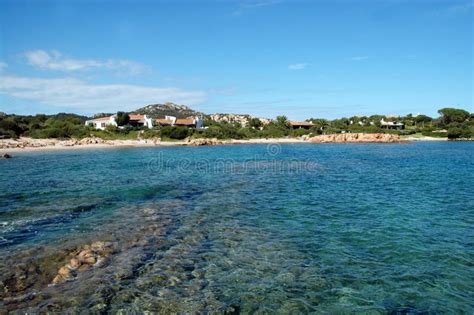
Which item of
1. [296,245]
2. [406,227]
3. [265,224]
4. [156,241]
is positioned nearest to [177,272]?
[156,241]

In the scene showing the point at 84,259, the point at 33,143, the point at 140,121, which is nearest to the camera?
the point at 84,259

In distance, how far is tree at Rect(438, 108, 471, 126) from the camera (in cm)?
14125

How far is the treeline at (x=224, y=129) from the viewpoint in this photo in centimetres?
9400

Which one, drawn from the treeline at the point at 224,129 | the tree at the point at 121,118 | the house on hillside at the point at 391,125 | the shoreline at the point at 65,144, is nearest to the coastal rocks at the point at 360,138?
the treeline at the point at 224,129

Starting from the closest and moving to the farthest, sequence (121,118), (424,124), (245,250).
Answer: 1. (245,250)
2. (121,118)
3. (424,124)

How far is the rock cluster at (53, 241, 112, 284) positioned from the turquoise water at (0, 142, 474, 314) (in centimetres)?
30

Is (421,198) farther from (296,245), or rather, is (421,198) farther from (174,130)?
(174,130)

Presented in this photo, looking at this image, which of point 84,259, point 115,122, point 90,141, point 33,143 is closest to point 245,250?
point 84,259

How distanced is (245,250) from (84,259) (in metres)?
4.95

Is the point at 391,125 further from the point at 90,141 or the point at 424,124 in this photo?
the point at 90,141

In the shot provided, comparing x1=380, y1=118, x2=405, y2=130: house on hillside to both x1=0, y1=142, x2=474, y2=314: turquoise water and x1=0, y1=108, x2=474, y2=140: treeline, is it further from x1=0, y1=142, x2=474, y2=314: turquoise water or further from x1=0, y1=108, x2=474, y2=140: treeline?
x1=0, y1=142, x2=474, y2=314: turquoise water

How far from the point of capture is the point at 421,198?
67.7 ft

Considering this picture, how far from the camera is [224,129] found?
119250mm

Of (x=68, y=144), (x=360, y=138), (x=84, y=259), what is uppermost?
(x=68, y=144)
